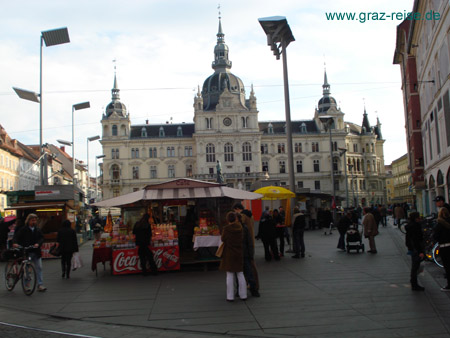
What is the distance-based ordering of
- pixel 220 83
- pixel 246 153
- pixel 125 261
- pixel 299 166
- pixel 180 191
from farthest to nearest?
pixel 299 166 → pixel 220 83 → pixel 246 153 → pixel 180 191 → pixel 125 261

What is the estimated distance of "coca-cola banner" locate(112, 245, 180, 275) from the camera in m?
13.8

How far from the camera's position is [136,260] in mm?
13883

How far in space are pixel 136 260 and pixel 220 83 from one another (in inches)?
2985

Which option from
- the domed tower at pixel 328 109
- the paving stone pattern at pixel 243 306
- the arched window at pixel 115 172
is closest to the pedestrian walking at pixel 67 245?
the paving stone pattern at pixel 243 306

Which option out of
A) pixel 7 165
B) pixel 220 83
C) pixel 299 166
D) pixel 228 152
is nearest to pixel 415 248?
pixel 7 165

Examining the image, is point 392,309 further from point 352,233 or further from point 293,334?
point 352,233

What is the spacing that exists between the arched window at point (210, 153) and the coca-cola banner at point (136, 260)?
70.2m

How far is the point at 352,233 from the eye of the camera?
17781 millimetres

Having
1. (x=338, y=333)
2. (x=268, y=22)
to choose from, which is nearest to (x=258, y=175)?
(x=268, y=22)

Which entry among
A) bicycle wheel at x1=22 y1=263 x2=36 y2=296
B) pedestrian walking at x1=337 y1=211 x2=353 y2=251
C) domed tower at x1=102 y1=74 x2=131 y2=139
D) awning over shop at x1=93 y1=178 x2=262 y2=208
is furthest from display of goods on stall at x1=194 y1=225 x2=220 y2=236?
domed tower at x1=102 y1=74 x2=131 y2=139

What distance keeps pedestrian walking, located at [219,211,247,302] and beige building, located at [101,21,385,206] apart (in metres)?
71.3

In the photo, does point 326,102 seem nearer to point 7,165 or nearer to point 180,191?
point 7,165

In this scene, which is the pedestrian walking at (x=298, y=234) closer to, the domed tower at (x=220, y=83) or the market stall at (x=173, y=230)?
the market stall at (x=173, y=230)

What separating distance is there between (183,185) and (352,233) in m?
6.82
